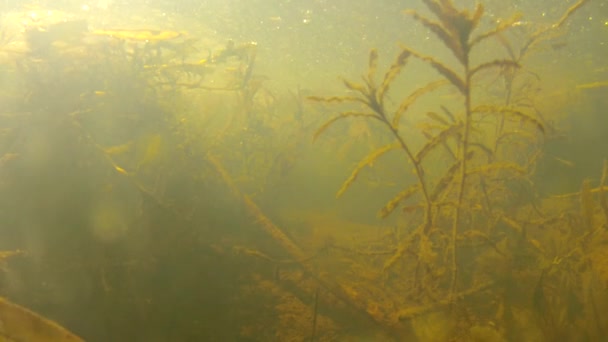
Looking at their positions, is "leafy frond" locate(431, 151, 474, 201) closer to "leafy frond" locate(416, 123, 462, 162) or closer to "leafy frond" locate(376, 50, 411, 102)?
"leafy frond" locate(416, 123, 462, 162)

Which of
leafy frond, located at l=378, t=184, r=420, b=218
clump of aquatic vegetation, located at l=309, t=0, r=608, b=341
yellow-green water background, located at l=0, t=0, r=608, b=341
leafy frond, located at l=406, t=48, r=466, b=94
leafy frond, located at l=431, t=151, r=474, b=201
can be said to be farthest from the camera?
yellow-green water background, located at l=0, t=0, r=608, b=341

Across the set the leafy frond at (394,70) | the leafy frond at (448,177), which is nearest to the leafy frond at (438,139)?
the leafy frond at (448,177)

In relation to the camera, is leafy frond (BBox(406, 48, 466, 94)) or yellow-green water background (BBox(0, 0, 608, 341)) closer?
leafy frond (BBox(406, 48, 466, 94))

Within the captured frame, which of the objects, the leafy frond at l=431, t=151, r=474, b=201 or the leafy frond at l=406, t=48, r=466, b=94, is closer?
the leafy frond at l=406, t=48, r=466, b=94

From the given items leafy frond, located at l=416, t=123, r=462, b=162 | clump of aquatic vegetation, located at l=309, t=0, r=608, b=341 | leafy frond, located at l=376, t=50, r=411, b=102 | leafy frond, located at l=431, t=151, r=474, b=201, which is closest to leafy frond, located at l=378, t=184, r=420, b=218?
clump of aquatic vegetation, located at l=309, t=0, r=608, b=341

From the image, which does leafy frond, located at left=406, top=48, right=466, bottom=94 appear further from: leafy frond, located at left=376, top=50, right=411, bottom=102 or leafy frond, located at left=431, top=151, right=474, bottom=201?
leafy frond, located at left=431, top=151, right=474, bottom=201

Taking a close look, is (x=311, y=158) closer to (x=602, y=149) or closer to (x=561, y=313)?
(x=561, y=313)

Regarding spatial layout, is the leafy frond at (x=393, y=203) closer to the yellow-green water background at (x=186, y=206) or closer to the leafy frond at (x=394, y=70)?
the leafy frond at (x=394, y=70)

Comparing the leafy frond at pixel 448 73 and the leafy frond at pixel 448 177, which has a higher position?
the leafy frond at pixel 448 73

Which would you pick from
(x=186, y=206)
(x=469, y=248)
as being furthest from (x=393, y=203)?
(x=186, y=206)

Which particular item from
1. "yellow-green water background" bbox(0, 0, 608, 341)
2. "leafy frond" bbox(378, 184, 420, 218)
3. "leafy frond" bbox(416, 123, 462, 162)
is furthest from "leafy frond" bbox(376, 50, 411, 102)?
"yellow-green water background" bbox(0, 0, 608, 341)

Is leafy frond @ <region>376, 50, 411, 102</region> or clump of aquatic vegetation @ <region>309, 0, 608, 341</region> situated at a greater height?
leafy frond @ <region>376, 50, 411, 102</region>

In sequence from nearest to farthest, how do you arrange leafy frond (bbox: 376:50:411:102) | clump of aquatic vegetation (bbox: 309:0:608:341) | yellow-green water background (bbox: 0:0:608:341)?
1. clump of aquatic vegetation (bbox: 309:0:608:341)
2. leafy frond (bbox: 376:50:411:102)
3. yellow-green water background (bbox: 0:0:608:341)

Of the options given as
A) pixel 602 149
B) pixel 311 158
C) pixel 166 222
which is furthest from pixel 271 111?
pixel 602 149
